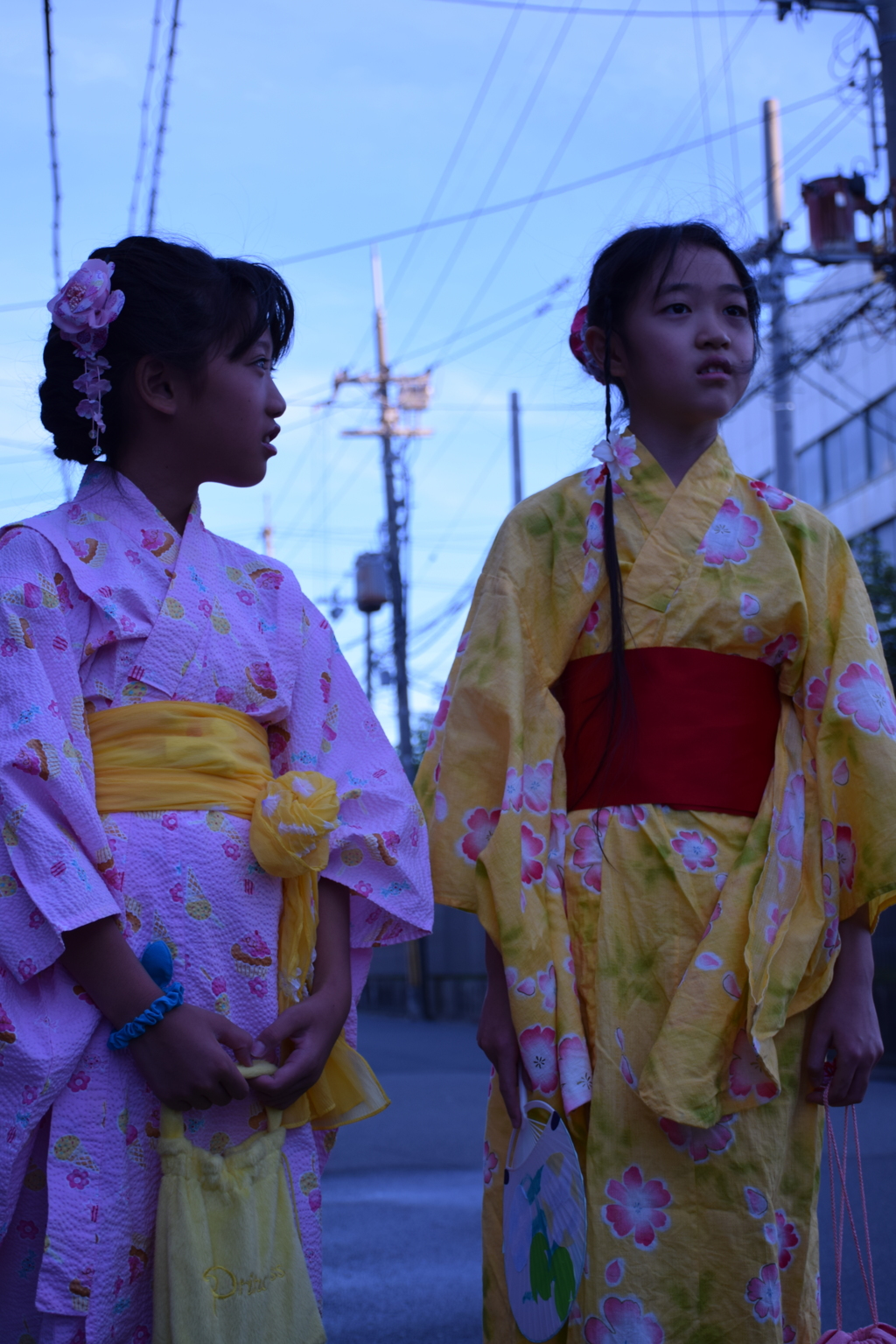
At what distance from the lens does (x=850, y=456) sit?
22.8 metres

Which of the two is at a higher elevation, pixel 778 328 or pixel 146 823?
pixel 778 328

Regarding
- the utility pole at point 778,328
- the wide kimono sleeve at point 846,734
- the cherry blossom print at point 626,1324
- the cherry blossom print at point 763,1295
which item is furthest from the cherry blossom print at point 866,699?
the utility pole at point 778,328

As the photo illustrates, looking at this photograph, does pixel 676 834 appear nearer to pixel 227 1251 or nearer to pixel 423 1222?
pixel 227 1251

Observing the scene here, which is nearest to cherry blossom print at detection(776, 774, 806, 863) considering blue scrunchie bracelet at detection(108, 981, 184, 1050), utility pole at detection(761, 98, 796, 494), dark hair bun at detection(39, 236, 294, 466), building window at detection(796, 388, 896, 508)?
blue scrunchie bracelet at detection(108, 981, 184, 1050)

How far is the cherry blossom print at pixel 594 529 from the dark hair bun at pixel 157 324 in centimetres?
60

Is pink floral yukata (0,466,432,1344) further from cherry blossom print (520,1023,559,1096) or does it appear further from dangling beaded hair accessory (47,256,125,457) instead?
cherry blossom print (520,1023,559,1096)

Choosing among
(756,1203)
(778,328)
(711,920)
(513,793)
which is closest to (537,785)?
(513,793)

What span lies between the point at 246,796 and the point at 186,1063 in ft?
1.21

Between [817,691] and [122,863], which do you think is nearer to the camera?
[122,863]

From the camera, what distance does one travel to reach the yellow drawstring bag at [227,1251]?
1.56 meters

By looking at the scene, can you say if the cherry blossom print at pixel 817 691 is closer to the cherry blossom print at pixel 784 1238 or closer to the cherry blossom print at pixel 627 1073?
the cherry blossom print at pixel 627 1073

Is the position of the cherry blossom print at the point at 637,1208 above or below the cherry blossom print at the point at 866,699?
below

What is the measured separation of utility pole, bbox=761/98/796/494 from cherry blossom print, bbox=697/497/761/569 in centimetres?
994

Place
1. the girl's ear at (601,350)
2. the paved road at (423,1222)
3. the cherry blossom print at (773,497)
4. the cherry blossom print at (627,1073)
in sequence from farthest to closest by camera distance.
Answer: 1. the paved road at (423,1222)
2. the girl's ear at (601,350)
3. the cherry blossom print at (773,497)
4. the cherry blossom print at (627,1073)
